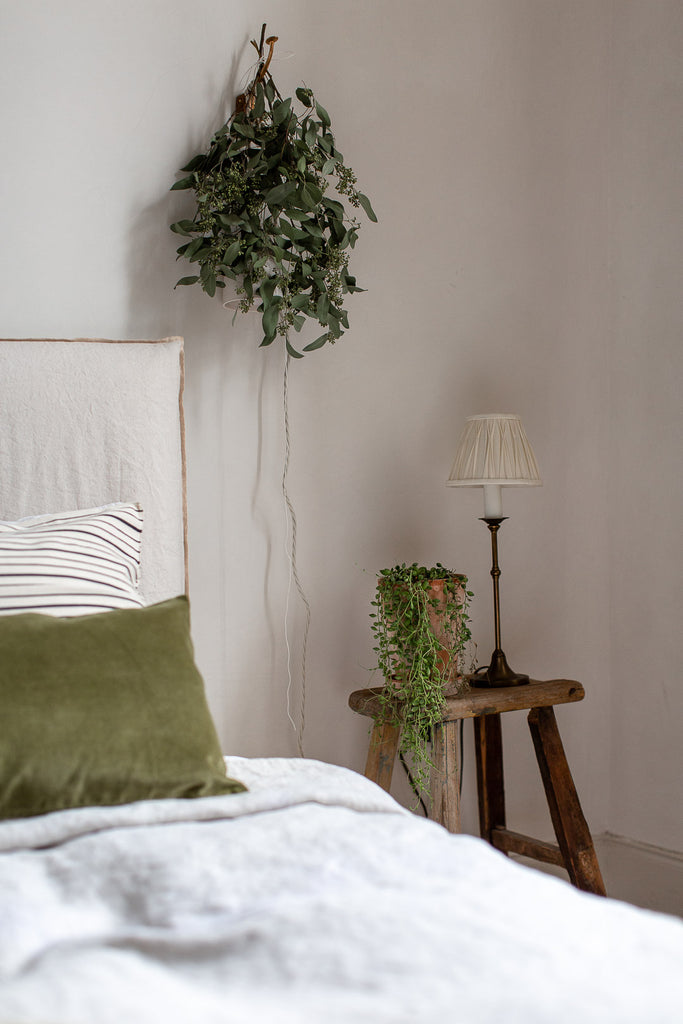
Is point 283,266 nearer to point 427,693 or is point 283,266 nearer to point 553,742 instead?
point 427,693

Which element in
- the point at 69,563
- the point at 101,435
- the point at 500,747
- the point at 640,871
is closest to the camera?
the point at 69,563

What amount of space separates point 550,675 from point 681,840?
1.73ft

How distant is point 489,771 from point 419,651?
56 cm

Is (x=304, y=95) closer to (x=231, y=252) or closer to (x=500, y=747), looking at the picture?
(x=231, y=252)

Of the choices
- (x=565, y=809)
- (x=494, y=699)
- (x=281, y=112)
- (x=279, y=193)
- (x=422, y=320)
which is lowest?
(x=565, y=809)

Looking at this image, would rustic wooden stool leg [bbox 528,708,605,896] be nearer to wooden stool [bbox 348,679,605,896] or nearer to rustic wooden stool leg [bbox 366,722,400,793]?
wooden stool [bbox 348,679,605,896]

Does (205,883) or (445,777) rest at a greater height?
(205,883)

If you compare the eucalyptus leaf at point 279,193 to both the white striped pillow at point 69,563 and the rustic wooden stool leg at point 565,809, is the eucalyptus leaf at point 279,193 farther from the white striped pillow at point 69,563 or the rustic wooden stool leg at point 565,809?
the rustic wooden stool leg at point 565,809

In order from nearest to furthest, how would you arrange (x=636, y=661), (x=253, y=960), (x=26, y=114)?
(x=253, y=960) < (x=26, y=114) < (x=636, y=661)

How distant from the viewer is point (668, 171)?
2.44m

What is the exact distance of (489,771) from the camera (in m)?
2.27

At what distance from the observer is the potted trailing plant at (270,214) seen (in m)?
1.89

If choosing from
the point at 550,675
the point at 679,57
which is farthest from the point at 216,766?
the point at 679,57

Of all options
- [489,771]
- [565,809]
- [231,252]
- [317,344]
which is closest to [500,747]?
[489,771]
